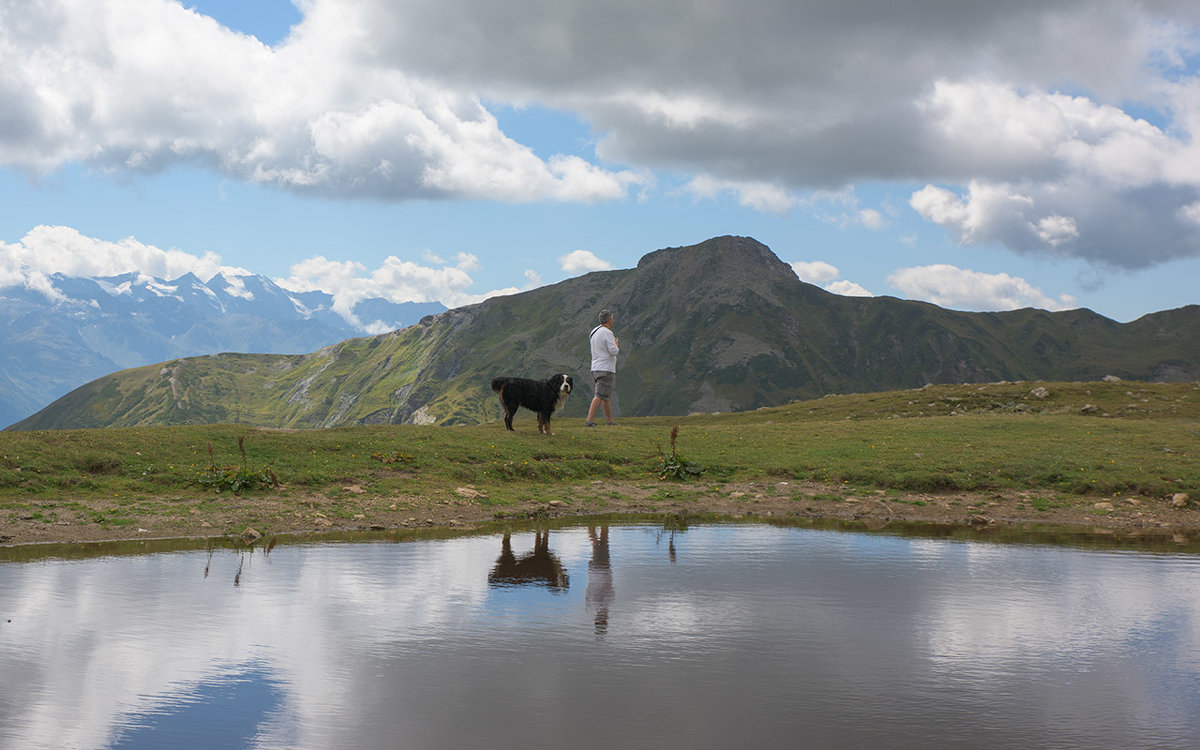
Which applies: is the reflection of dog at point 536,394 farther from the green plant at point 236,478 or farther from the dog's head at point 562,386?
the green plant at point 236,478

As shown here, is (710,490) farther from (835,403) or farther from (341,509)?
(835,403)

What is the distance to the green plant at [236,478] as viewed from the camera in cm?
2306

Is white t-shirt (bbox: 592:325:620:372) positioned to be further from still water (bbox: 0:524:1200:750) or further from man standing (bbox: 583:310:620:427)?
still water (bbox: 0:524:1200:750)

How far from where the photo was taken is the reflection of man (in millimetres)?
12268

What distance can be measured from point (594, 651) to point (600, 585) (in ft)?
12.0

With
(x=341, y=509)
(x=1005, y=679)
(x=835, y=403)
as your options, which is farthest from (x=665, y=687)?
(x=835, y=403)

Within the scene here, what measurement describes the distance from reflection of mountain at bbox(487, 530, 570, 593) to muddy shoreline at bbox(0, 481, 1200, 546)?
4.20m

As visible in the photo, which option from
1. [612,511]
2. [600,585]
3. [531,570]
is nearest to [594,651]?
[600,585]

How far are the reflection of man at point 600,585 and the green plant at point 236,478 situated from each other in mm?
10235

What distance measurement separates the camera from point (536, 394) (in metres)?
31.3

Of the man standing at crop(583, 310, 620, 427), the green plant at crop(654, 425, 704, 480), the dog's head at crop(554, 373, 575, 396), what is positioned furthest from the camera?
the man standing at crop(583, 310, 620, 427)

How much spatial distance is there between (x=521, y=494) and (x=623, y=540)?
21.6ft

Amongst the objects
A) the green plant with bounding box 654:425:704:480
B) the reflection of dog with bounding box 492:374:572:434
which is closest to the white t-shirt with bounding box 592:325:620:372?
the reflection of dog with bounding box 492:374:572:434

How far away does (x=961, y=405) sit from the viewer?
49.3 metres
